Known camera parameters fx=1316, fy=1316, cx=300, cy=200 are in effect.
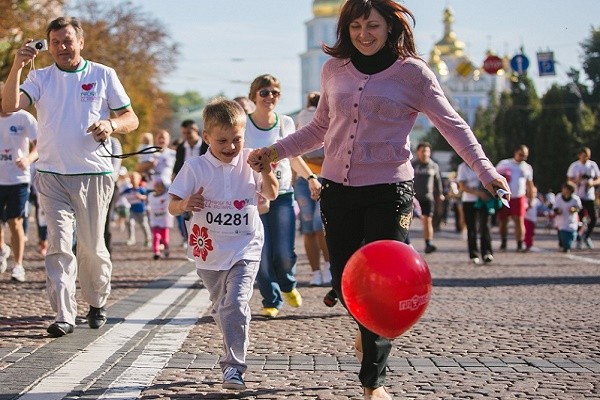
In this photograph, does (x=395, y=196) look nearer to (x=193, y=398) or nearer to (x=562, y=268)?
(x=193, y=398)

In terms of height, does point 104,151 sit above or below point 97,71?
below

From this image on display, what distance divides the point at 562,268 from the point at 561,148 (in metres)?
50.8

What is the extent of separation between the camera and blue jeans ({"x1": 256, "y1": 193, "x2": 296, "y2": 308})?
9945mm

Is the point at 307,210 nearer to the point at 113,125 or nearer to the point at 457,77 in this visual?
the point at 113,125

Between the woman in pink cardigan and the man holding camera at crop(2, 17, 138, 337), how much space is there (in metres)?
2.56

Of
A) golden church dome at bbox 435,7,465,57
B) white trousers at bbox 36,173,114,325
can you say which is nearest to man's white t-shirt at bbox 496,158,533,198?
white trousers at bbox 36,173,114,325

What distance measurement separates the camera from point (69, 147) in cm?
847

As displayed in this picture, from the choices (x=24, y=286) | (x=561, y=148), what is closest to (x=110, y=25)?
(x=561, y=148)

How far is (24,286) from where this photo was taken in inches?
494

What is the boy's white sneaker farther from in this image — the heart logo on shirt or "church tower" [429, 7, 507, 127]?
"church tower" [429, 7, 507, 127]

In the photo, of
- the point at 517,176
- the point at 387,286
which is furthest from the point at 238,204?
the point at 517,176

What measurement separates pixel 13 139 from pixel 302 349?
5976 mm

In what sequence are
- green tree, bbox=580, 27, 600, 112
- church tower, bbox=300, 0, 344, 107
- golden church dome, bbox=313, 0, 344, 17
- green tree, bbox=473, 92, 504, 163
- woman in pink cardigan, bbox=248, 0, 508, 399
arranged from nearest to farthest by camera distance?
woman in pink cardigan, bbox=248, 0, 508, 399 → green tree, bbox=580, 27, 600, 112 → green tree, bbox=473, 92, 504, 163 → golden church dome, bbox=313, 0, 344, 17 → church tower, bbox=300, 0, 344, 107

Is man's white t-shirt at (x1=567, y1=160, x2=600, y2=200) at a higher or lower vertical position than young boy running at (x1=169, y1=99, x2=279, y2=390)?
lower
